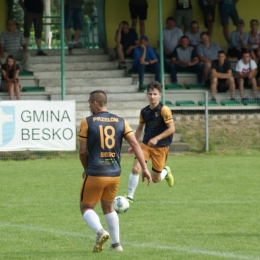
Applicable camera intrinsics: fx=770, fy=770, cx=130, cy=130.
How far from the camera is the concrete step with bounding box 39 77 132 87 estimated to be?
22781mm

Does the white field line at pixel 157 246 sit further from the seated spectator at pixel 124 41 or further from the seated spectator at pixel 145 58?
the seated spectator at pixel 124 41

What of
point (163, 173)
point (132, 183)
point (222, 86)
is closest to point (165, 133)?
point (132, 183)

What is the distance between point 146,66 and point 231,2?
445cm

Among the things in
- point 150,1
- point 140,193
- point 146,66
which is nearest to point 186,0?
point 150,1

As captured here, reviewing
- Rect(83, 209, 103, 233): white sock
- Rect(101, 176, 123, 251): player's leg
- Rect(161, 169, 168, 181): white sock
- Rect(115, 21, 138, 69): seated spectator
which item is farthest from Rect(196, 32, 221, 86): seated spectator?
Rect(83, 209, 103, 233): white sock

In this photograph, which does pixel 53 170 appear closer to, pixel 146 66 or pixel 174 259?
pixel 146 66

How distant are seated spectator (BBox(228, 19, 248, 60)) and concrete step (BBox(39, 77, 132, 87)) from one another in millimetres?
Result: 3787

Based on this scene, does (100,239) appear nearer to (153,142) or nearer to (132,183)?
(153,142)

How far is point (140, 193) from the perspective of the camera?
13148mm

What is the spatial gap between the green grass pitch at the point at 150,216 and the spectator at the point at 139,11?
8482mm

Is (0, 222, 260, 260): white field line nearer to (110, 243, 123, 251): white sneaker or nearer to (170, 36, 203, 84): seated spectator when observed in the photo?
(110, 243, 123, 251): white sneaker

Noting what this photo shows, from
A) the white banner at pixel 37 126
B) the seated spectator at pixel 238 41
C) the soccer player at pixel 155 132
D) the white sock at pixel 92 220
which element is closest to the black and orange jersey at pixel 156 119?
the soccer player at pixel 155 132

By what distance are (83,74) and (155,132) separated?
460 inches

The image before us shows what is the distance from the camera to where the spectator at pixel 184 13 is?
25156mm
